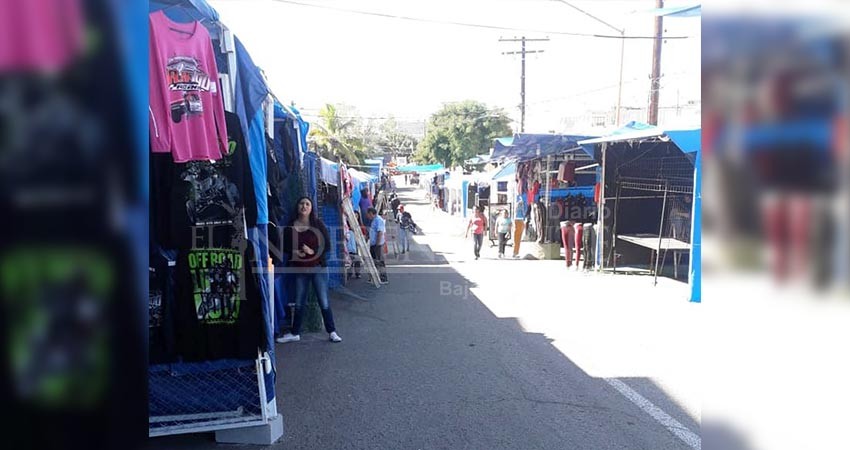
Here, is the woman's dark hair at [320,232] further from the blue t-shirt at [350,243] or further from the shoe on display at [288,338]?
the blue t-shirt at [350,243]

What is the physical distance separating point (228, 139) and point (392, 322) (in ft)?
16.8

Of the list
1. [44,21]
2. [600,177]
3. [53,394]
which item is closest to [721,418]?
[53,394]

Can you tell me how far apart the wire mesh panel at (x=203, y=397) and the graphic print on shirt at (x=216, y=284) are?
1.22ft

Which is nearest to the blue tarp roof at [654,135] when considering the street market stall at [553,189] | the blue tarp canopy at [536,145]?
the blue tarp canopy at [536,145]

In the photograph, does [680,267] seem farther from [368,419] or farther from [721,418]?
[721,418]

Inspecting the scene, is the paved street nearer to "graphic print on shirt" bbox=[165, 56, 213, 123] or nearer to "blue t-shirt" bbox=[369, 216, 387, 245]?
"blue t-shirt" bbox=[369, 216, 387, 245]

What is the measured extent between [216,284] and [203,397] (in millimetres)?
909

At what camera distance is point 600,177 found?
13820 mm

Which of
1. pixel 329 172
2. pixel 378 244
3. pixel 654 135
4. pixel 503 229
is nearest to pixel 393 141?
pixel 503 229

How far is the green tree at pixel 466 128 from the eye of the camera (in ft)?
149

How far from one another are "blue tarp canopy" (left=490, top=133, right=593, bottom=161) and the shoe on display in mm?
7764

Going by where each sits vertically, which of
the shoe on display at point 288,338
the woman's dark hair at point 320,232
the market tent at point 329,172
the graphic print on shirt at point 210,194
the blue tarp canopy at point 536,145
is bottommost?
the shoe on display at point 288,338

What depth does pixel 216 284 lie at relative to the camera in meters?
4.16

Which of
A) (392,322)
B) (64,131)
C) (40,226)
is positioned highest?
(64,131)
